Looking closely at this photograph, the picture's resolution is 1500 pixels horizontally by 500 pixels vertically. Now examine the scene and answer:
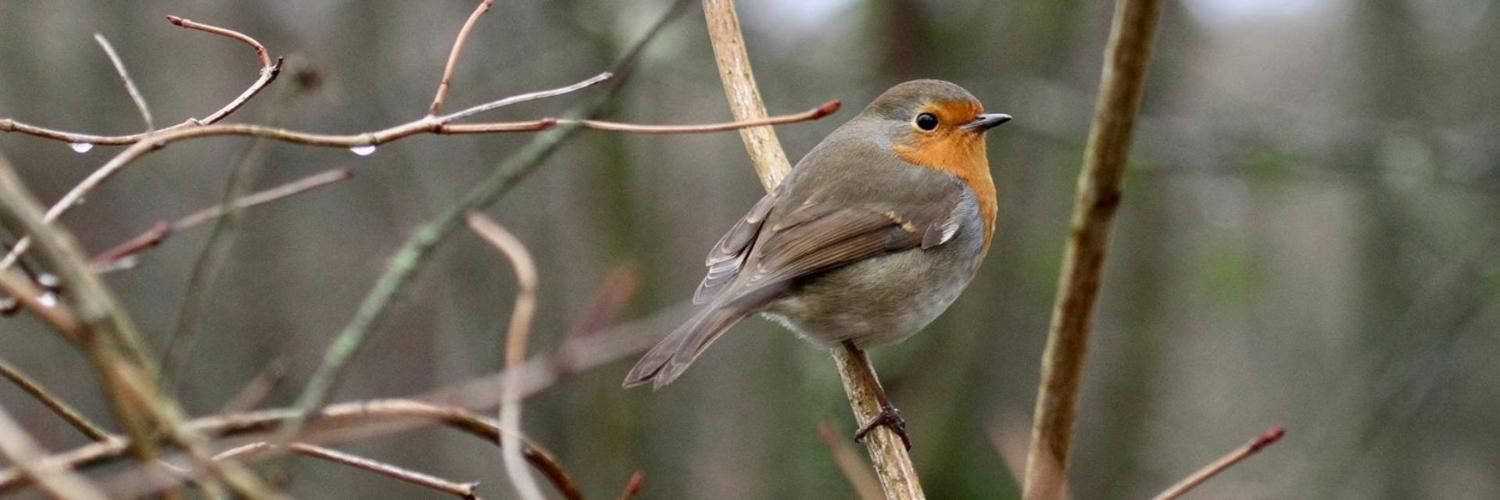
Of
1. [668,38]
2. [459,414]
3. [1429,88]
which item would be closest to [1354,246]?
[1429,88]

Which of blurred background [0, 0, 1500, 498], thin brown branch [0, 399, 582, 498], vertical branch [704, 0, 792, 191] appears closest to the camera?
thin brown branch [0, 399, 582, 498]

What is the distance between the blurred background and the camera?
18.7 ft

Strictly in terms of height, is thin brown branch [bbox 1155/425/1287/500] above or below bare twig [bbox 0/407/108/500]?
below

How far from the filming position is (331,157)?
7055 mm

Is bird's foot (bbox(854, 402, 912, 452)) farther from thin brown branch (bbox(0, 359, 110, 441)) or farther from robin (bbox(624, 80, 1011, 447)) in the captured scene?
thin brown branch (bbox(0, 359, 110, 441))

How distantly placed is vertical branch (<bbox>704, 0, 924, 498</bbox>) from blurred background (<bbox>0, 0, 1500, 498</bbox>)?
2.10 m

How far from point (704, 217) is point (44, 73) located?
377 cm

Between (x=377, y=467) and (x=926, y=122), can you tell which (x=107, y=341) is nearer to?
(x=377, y=467)

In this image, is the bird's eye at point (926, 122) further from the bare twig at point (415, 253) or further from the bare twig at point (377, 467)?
the bare twig at point (377, 467)

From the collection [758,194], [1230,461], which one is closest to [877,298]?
[1230,461]

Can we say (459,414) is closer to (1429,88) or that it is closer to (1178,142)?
(1178,142)

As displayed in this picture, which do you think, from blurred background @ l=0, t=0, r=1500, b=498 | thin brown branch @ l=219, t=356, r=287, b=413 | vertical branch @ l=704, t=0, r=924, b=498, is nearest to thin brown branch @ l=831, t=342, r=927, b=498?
A: vertical branch @ l=704, t=0, r=924, b=498

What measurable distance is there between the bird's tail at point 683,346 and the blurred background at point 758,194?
248cm

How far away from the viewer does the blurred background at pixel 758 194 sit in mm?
5703
